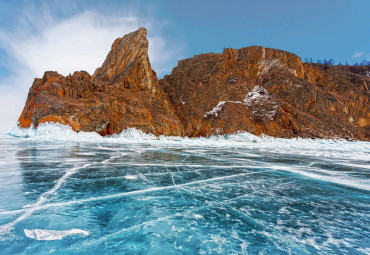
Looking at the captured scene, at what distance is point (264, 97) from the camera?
4691cm

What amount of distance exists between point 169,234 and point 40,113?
34.4m

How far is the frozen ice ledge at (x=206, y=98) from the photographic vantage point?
31219mm

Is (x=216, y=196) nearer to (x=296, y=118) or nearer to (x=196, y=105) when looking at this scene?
(x=196, y=105)

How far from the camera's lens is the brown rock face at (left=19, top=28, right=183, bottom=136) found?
1128 inches

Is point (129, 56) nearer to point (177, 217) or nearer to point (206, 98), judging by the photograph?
point (206, 98)

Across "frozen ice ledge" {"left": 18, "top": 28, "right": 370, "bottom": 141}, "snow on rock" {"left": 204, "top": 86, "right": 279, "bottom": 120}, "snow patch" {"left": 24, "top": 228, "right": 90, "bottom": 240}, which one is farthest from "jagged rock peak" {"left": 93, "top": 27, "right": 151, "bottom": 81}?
"snow patch" {"left": 24, "top": 228, "right": 90, "bottom": 240}

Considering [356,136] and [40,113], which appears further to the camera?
[356,136]

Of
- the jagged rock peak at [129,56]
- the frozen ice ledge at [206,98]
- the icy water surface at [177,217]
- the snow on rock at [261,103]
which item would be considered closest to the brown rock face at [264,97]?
the snow on rock at [261,103]

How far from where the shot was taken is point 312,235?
2453mm

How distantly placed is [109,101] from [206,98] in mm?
23696

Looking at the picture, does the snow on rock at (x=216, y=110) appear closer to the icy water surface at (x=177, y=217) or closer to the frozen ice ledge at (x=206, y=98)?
the frozen ice ledge at (x=206, y=98)

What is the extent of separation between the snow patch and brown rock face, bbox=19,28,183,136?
28774 millimetres

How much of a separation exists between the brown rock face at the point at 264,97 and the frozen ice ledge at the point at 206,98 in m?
0.21

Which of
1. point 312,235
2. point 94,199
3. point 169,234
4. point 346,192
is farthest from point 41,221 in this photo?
point 346,192
